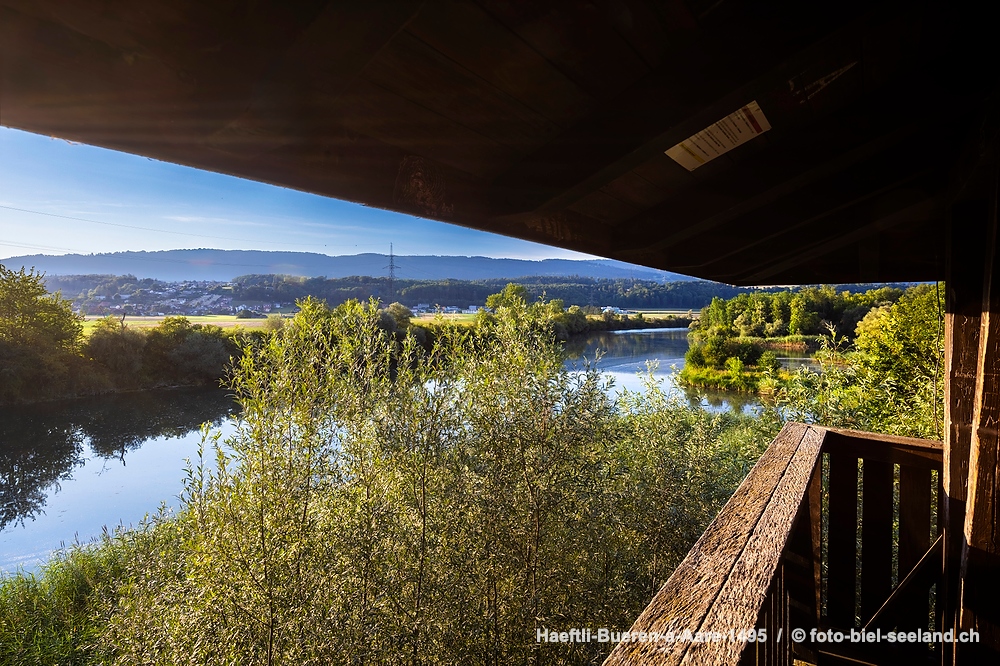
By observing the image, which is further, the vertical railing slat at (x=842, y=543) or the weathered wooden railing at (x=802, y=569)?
the vertical railing slat at (x=842, y=543)

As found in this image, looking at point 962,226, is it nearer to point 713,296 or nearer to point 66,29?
point 66,29

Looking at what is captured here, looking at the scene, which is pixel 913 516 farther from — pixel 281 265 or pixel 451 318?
pixel 281 265

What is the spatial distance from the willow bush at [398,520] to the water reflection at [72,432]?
5080 mm

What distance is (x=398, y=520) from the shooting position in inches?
154

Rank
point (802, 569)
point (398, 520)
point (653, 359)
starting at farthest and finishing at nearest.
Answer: point (653, 359), point (398, 520), point (802, 569)

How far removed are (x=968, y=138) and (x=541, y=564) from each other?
3883mm

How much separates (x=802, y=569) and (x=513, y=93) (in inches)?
70.2

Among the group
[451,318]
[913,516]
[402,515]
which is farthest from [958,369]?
[451,318]

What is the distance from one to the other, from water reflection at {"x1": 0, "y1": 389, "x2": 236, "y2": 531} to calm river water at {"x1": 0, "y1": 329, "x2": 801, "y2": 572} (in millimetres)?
16

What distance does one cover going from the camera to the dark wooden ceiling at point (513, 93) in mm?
457

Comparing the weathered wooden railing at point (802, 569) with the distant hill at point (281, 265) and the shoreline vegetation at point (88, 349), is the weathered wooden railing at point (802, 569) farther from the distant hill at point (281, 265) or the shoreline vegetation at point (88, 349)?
the shoreline vegetation at point (88, 349)

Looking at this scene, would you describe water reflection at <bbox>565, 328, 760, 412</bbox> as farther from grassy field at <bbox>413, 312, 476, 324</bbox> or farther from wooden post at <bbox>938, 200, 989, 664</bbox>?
wooden post at <bbox>938, 200, 989, 664</bbox>

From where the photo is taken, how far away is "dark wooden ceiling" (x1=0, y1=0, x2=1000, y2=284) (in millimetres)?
457

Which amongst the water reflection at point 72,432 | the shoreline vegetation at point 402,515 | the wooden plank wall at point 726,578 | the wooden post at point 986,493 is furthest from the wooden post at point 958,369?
the water reflection at point 72,432
